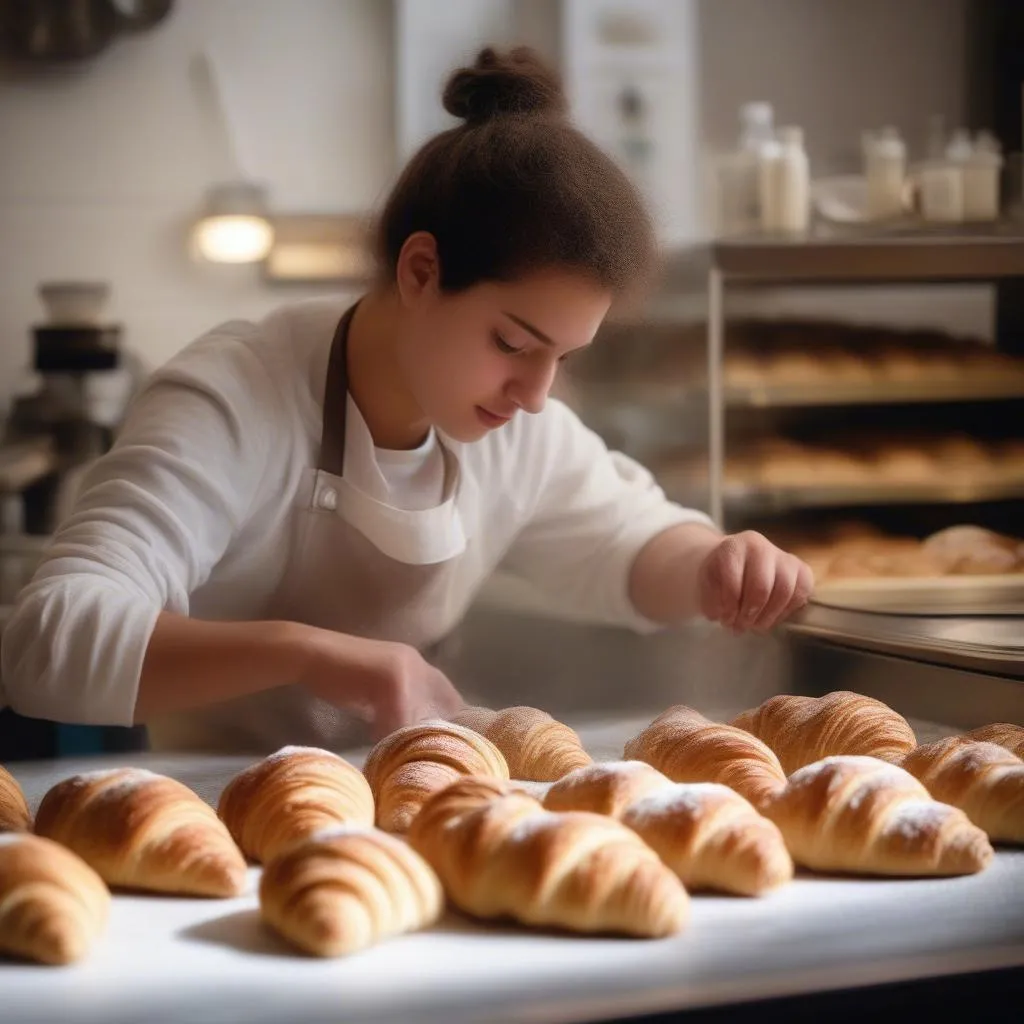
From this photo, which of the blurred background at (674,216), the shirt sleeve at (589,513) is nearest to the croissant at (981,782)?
the shirt sleeve at (589,513)

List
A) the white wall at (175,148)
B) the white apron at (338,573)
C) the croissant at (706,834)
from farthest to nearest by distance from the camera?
the white wall at (175,148) < the white apron at (338,573) < the croissant at (706,834)

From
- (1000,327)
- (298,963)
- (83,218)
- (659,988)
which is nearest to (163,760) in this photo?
(298,963)

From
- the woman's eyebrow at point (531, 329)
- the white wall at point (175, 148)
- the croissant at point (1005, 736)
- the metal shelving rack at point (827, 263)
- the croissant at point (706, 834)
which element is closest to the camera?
the croissant at point (706, 834)

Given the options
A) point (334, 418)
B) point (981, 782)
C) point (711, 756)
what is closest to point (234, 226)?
point (334, 418)

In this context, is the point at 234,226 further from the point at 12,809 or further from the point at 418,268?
the point at 12,809

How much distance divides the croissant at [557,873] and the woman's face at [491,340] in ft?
1.68

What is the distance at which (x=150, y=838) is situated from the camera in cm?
76

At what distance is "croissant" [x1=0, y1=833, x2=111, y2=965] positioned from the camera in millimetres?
653

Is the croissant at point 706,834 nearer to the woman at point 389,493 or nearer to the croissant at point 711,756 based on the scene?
the croissant at point 711,756

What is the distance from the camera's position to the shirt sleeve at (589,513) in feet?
5.14

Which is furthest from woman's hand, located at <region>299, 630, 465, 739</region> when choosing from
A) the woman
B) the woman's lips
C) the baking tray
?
the baking tray

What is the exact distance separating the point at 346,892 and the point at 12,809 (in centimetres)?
30

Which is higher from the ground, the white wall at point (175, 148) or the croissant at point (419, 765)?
the white wall at point (175, 148)

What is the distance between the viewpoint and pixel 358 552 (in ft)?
4.70
